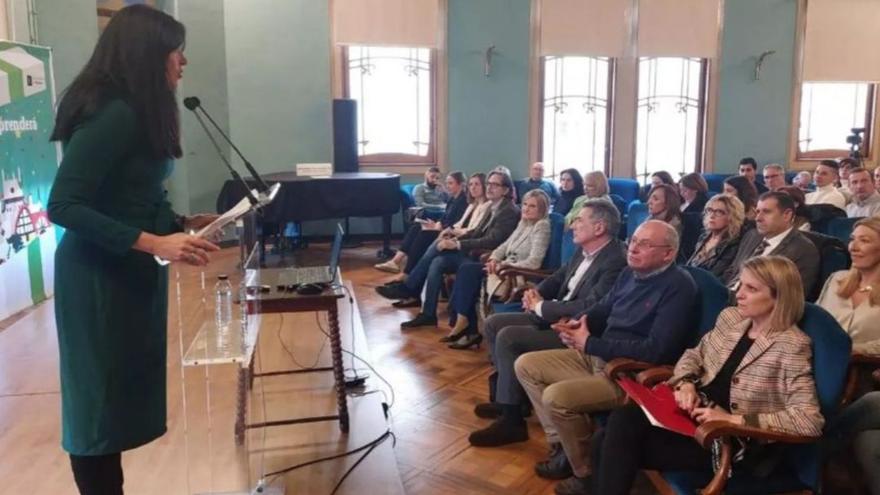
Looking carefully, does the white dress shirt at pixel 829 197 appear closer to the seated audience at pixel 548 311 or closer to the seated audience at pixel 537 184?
the seated audience at pixel 537 184

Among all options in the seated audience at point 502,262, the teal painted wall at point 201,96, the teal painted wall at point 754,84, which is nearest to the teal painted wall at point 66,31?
the teal painted wall at point 201,96

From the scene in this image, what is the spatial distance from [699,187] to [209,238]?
460cm

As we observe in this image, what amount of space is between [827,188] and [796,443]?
4.96 meters

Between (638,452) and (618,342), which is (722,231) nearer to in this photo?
(618,342)

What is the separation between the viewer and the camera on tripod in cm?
899

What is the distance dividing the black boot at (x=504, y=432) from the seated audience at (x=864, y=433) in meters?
1.29

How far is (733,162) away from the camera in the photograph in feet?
30.5

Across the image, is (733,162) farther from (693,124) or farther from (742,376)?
(742,376)

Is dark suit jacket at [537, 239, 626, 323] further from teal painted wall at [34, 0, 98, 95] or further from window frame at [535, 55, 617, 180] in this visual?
window frame at [535, 55, 617, 180]

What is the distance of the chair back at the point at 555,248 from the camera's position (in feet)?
14.0

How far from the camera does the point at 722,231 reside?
406 centimetres

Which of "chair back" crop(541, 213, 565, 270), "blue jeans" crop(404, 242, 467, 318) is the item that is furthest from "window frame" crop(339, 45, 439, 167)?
"chair back" crop(541, 213, 565, 270)

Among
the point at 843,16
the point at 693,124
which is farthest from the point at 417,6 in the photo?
the point at 843,16

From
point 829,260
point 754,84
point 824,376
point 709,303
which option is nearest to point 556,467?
point 709,303
